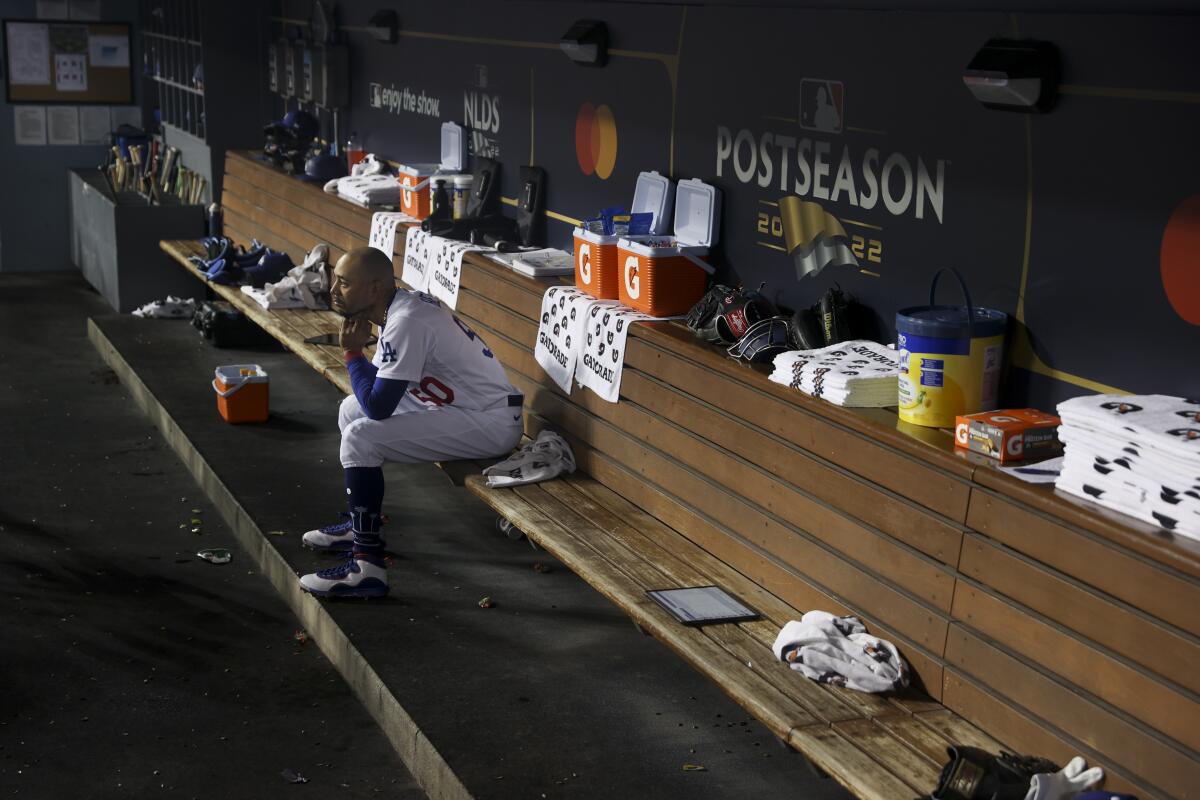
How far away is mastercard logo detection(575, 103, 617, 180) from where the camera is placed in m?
6.63

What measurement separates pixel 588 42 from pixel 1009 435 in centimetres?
330

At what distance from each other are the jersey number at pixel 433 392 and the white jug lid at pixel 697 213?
3.68ft

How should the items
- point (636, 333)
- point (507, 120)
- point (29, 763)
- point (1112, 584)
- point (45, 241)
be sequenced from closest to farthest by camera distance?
1. point (1112, 584)
2. point (29, 763)
3. point (636, 333)
4. point (507, 120)
5. point (45, 241)

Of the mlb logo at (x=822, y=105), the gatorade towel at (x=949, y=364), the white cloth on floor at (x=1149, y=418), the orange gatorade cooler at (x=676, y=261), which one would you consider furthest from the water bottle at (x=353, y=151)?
the white cloth on floor at (x=1149, y=418)

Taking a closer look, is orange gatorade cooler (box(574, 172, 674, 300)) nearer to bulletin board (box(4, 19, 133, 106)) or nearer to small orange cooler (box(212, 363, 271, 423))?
small orange cooler (box(212, 363, 271, 423))

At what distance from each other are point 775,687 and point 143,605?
2.99 meters

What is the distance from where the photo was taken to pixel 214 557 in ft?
21.2

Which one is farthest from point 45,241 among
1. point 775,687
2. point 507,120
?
point 775,687

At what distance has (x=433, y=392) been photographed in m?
5.95

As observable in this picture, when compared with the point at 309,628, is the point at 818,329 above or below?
above

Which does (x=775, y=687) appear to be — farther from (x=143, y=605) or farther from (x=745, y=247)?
(x=143, y=605)

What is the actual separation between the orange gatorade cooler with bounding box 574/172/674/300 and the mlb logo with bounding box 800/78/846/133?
0.99 m

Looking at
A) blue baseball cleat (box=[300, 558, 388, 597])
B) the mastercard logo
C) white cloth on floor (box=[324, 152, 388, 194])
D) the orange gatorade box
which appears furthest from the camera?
white cloth on floor (box=[324, 152, 388, 194])

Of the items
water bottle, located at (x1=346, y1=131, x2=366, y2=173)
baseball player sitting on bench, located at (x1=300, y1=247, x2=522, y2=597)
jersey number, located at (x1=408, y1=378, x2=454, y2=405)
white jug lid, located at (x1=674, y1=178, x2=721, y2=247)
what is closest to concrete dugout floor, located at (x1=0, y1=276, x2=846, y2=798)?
baseball player sitting on bench, located at (x1=300, y1=247, x2=522, y2=597)
